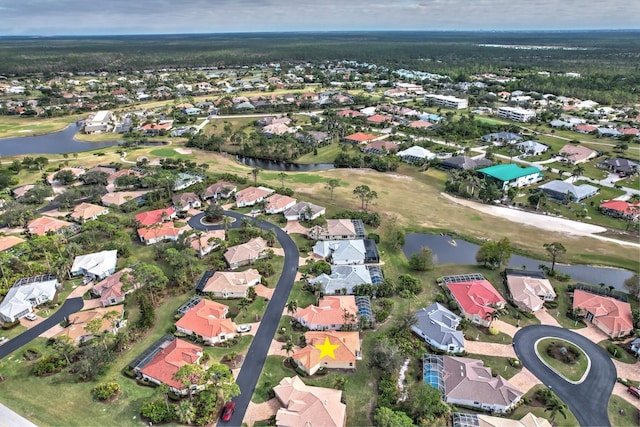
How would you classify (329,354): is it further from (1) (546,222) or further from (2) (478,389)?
(1) (546,222)

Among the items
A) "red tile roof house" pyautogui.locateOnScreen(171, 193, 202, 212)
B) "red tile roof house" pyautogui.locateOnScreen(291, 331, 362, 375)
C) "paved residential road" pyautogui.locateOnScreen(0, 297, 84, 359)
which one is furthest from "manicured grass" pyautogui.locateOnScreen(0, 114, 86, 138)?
"red tile roof house" pyautogui.locateOnScreen(291, 331, 362, 375)

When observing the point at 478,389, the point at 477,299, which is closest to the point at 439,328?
the point at 477,299

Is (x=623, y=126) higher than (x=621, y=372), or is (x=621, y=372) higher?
(x=623, y=126)

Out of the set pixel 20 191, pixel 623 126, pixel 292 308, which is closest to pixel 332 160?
pixel 292 308

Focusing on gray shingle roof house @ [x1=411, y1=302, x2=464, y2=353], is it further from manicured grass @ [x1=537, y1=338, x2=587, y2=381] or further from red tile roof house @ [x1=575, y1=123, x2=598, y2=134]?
red tile roof house @ [x1=575, y1=123, x2=598, y2=134]

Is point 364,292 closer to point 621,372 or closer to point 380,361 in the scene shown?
point 380,361

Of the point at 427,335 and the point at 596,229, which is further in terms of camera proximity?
the point at 596,229

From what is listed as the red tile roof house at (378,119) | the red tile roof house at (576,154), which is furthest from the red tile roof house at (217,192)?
the red tile roof house at (576,154)
